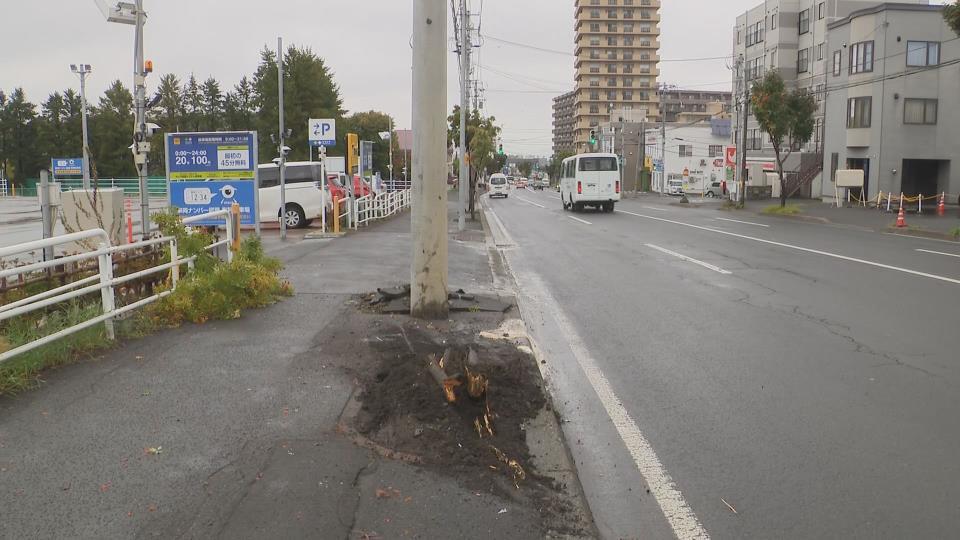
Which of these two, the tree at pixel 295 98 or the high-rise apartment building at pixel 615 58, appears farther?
the high-rise apartment building at pixel 615 58

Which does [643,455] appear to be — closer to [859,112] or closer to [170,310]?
[170,310]

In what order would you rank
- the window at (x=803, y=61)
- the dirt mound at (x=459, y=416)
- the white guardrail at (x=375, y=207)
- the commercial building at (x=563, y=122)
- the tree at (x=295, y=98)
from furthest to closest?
the commercial building at (x=563, y=122)
the tree at (x=295, y=98)
the window at (x=803, y=61)
the white guardrail at (x=375, y=207)
the dirt mound at (x=459, y=416)

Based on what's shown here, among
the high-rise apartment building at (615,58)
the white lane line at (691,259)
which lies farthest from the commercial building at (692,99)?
the white lane line at (691,259)

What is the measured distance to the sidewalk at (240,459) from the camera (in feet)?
12.6

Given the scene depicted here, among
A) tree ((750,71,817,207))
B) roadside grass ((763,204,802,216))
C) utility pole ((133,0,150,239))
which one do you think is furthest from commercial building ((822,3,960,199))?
utility pole ((133,0,150,239))

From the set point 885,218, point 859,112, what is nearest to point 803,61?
point 859,112

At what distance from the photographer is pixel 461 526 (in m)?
3.91

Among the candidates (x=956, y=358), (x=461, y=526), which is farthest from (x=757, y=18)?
(x=461, y=526)

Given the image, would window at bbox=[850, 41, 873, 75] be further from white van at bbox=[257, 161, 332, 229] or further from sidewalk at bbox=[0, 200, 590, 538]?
sidewalk at bbox=[0, 200, 590, 538]

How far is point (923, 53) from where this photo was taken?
4162cm

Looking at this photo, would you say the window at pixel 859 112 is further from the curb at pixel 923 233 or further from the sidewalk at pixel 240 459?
the sidewalk at pixel 240 459

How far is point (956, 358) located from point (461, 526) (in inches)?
231

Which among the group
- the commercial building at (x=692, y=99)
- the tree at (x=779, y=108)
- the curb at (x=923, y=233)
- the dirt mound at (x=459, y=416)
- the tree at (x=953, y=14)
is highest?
the commercial building at (x=692, y=99)

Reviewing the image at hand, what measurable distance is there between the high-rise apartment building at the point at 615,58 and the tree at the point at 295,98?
57352mm
